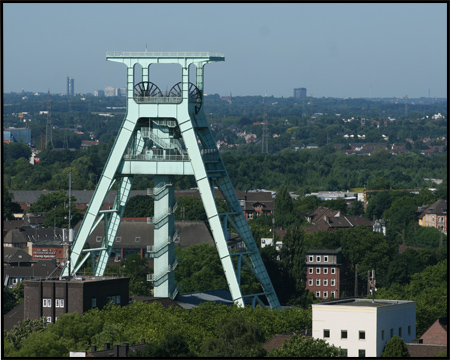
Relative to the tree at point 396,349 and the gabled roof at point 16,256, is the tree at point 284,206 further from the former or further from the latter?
the tree at point 396,349

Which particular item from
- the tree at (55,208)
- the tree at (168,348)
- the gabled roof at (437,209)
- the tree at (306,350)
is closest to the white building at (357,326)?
the tree at (306,350)

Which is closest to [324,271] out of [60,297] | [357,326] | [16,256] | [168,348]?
[16,256]

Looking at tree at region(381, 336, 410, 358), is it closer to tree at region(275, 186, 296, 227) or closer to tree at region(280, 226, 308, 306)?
tree at region(280, 226, 308, 306)

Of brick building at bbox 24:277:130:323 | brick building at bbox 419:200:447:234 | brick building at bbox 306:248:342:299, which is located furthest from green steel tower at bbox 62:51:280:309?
brick building at bbox 419:200:447:234

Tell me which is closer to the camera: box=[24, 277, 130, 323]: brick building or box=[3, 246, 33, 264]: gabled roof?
box=[24, 277, 130, 323]: brick building

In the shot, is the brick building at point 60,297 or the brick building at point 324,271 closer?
the brick building at point 60,297

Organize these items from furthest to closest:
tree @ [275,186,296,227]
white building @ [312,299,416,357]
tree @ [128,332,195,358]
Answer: tree @ [275,186,296,227] < white building @ [312,299,416,357] < tree @ [128,332,195,358]

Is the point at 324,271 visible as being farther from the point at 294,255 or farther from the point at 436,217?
the point at 436,217
